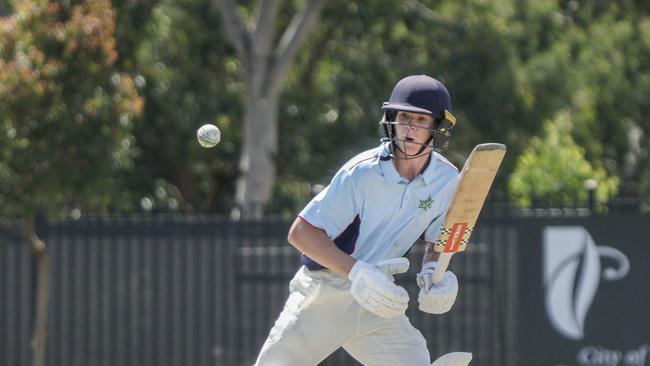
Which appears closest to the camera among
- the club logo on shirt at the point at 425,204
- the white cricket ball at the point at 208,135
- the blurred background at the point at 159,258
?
the club logo on shirt at the point at 425,204

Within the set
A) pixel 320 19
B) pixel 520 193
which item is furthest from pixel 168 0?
pixel 520 193

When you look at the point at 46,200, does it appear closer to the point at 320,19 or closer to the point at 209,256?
the point at 209,256

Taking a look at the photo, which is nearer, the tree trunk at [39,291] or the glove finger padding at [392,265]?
the glove finger padding at [392,265]

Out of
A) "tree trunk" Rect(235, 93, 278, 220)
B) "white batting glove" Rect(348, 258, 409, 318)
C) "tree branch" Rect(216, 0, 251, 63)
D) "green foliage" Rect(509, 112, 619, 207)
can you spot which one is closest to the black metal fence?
"green foliage" Rect(509, 112, 619, 207)

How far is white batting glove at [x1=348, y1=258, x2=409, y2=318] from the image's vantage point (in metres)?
4.79

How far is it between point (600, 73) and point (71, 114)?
13.4m

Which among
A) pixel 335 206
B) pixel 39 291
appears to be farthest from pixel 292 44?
pixel 335 206

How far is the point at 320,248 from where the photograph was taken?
4961 mm

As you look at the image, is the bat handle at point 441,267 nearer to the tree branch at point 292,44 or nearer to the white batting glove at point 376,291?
the white batting glove at point 376,291

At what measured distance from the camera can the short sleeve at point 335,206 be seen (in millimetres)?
5012

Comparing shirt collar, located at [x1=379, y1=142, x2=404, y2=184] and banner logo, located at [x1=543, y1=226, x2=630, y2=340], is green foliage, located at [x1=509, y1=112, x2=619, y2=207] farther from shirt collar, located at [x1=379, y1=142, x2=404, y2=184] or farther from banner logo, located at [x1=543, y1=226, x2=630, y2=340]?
shirt collar, located at [x1=379, y1=142, x2=404, y2=184]

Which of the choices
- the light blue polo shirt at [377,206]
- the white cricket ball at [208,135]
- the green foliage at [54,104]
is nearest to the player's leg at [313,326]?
the light blue polo shirt at [377,206]

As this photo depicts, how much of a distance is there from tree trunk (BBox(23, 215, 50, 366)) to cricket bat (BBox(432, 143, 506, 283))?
6043mm

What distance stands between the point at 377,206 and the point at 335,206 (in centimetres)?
17
